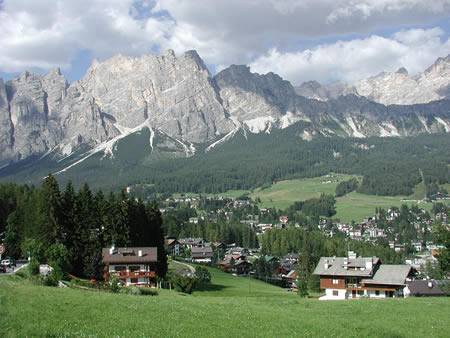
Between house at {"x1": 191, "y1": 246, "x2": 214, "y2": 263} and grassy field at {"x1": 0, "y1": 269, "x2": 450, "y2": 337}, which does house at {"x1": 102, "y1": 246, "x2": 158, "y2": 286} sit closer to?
grassy field at {"x1": 0, "y1": 269, "x2": 450, "y2": 337}

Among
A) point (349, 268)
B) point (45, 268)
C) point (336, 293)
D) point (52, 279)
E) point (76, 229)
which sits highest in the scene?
point (76, 229)

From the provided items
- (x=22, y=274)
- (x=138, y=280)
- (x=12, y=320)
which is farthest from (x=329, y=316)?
(x=138, y=280)

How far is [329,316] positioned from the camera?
44656mm

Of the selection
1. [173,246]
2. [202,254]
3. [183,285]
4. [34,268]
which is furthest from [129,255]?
[202,254]

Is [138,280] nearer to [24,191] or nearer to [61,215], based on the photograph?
[61,215]

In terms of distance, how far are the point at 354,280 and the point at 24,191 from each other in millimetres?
A: 68364

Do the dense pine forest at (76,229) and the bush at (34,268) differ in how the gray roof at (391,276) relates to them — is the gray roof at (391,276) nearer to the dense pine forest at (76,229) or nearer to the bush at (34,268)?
the dense pine forest at (76,229)

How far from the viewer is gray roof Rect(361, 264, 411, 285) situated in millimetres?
94500

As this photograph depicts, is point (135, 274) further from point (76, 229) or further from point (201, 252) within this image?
point (201, 252)

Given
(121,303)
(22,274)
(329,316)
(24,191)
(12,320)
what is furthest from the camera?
(24,191)

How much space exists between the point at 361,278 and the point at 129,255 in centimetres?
3810

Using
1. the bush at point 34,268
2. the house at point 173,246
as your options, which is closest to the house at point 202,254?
the house at point 173,246

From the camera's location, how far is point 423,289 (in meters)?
99.1

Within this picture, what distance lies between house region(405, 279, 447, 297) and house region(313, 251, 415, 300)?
147 centimetres
